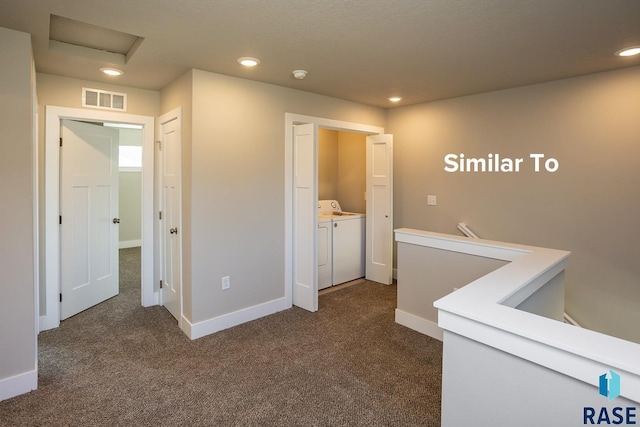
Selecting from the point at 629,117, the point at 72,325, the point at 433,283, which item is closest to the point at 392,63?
the point at 433,283

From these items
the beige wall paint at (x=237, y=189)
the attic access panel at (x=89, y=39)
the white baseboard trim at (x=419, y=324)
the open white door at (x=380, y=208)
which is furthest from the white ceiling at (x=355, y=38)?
the white baseboard trim at (x=419, y=324)

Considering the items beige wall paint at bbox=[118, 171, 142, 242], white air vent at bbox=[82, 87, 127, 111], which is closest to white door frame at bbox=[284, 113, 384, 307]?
white air vent at bbox=[82, 87, 127, 111]

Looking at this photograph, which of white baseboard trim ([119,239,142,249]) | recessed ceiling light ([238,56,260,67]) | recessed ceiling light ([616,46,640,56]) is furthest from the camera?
white baseboard trim ([119,239,142,249])

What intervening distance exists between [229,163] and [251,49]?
3.49 ft

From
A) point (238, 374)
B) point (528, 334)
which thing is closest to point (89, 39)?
point (238, 374)

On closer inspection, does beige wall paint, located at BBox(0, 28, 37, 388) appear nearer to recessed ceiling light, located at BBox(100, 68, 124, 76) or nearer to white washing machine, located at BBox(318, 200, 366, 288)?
Answer: recessed ceiling light, located at BBox(100, 68, 124, 76)

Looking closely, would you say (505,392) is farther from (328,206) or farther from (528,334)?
(328,206)

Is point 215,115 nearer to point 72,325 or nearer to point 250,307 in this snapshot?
point 250,307

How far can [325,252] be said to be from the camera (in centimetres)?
450

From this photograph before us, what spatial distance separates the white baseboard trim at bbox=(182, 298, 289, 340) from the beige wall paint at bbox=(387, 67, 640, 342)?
7.46 feet

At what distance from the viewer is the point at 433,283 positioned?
10.1ft

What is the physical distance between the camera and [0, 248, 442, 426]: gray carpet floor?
211 cm

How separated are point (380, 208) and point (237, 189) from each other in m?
2.07

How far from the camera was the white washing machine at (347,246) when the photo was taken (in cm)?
464
